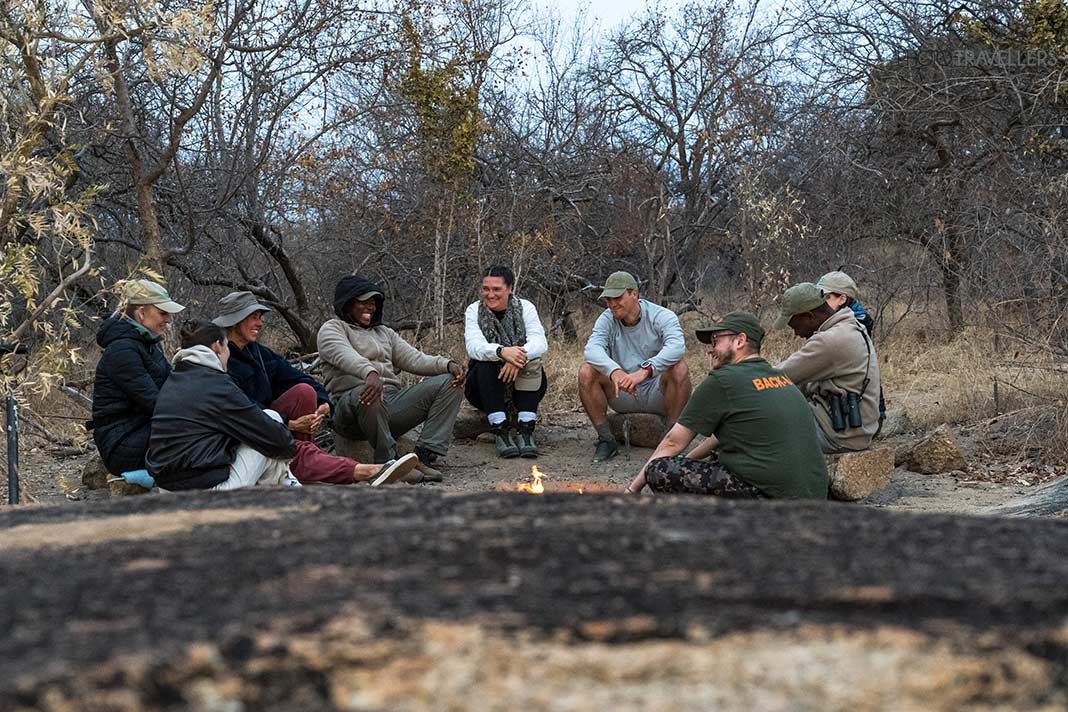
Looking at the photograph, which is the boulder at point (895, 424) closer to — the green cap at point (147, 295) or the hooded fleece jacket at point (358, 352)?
the hooded fleece jacket at point (358, 352)

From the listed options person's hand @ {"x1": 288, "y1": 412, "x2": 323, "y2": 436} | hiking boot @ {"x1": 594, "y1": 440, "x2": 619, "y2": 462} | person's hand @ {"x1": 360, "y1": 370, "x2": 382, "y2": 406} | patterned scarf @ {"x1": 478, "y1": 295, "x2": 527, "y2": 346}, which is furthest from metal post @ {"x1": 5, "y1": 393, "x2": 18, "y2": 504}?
hiking boot @ {"x1": 594, "y1": 440, "x2": 619, "y2": 462}

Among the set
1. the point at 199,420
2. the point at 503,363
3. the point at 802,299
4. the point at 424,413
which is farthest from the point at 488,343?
the point at 199,420

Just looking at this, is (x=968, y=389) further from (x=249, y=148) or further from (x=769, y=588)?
(x=769, y=588)

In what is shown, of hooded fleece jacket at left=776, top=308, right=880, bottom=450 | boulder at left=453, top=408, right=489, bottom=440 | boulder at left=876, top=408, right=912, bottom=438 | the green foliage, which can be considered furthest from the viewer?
the green foliage

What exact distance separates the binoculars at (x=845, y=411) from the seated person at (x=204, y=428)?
300 cm

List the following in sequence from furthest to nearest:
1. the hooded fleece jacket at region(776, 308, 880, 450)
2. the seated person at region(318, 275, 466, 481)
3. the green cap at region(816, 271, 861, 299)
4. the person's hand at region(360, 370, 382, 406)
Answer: the seated person at region(318, 275, 466, 481), the person's hand at region(360, 370, 382, 406), the green cap at region(816, 271, 861, 299), the hooded fleece jacket at region(776, 308, 880, 450)

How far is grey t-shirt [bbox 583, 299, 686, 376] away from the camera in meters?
7.21

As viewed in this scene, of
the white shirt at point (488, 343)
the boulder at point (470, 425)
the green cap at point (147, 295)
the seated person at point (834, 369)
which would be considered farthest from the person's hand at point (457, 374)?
the seated person at point (834, 369)

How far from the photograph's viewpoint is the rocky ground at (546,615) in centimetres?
142

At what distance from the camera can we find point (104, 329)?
18.2 feet

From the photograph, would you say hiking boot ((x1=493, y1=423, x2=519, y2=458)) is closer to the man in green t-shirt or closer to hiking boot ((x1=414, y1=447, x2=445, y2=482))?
hiking boot ((x1=414, y1=447, x2=445, y2=482))

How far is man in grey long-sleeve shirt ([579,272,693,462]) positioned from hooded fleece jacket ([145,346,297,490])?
2.77 m

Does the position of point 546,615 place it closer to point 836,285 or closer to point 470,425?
point 836,285

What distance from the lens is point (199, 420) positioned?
5.02 m
